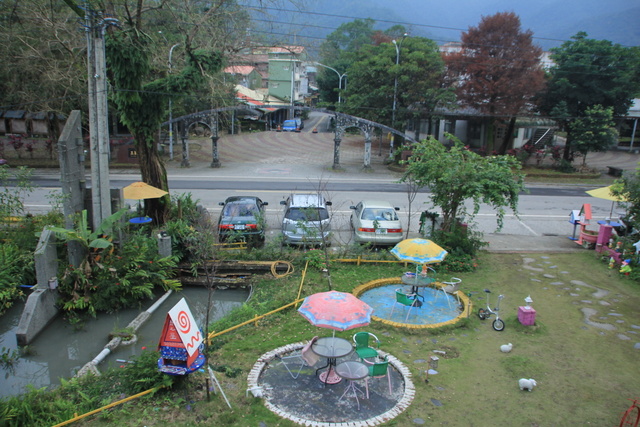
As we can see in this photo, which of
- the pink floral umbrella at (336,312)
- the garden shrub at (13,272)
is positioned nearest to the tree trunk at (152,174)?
the garden shrub at (13,272)

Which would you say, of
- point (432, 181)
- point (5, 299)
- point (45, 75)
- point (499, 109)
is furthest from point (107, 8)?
point (499, 109)

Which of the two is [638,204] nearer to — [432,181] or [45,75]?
[432,181]

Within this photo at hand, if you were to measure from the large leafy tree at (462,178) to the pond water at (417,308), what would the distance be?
8.99 ft

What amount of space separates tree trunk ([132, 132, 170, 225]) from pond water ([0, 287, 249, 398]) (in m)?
4.62

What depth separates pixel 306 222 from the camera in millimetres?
14227

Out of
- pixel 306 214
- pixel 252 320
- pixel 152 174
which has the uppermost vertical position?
pixel 152 174

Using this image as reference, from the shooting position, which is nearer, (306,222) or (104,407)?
(104,407)

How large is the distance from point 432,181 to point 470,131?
3221 cm

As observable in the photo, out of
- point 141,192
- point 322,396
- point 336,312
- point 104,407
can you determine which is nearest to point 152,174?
point 141,192

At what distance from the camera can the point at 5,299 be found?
1145 cm

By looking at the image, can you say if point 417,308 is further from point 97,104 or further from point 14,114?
point 14,114

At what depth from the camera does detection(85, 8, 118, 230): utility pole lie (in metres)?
11.6

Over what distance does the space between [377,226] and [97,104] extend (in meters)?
8.86

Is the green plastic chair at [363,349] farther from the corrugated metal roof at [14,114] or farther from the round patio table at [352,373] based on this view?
the corrugated metal roof at [14,114]
